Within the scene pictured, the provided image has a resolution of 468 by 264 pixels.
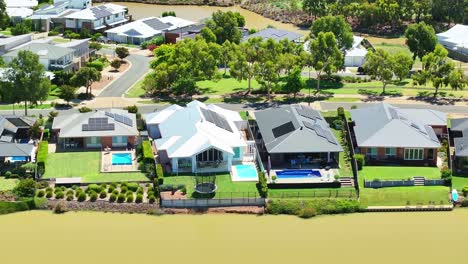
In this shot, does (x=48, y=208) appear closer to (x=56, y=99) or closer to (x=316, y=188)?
Answer: (x=316, y=188)

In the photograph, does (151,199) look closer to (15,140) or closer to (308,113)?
(15,140)

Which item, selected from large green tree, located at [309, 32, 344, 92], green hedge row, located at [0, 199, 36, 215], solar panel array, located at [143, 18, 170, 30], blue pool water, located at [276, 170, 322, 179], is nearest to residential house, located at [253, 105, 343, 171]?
blue pool water, located at [276, 170, 322, 179]

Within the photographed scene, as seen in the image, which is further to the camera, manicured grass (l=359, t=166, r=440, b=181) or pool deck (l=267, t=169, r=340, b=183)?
manicured grass (l=359, t=166, r=440, b=181)

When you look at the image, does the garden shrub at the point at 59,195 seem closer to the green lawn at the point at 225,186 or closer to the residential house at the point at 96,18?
the green lawn at the point at 225,186

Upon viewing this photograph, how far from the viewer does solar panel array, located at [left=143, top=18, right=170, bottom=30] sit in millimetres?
86831

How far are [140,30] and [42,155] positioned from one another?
39.1 meters

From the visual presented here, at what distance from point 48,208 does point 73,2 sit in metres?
56.3

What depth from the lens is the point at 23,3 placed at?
9688 cm

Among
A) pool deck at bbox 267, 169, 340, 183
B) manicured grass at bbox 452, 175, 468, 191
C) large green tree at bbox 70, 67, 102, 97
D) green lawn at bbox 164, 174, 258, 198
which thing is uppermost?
large green tree at bbox 70, 67, 102, 97

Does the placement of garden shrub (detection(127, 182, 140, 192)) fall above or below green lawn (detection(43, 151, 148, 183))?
below

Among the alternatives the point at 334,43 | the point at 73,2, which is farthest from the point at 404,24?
the point at 73,2

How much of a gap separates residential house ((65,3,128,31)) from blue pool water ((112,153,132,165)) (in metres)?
41.2

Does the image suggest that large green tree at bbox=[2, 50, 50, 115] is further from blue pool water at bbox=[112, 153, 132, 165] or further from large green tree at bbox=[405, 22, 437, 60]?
large green tree at bbox=[405, 22, 437, 60]

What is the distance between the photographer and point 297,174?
46281mm
